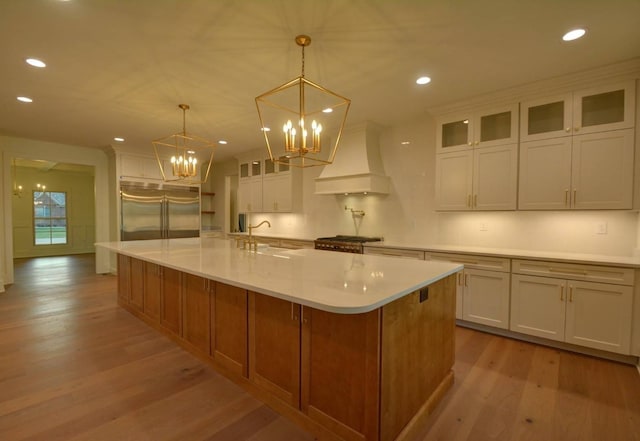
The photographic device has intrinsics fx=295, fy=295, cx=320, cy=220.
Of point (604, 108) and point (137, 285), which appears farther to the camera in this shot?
point (137, 285)

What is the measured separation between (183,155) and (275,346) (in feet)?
8.81

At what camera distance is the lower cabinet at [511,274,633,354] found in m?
2.51

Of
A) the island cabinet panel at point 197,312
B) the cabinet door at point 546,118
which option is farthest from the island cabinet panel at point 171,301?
the cabinet door at point 546,118

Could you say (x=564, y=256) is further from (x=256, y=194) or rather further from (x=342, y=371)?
(x=256, y=194)

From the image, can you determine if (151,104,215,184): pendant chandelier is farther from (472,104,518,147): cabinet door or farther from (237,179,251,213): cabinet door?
(472,104,518,147): cabinet door

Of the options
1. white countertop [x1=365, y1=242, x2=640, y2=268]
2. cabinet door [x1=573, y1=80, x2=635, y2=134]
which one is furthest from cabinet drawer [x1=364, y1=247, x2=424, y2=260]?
cabinet door [x1=573, y1=80, x2=635, y2=134]

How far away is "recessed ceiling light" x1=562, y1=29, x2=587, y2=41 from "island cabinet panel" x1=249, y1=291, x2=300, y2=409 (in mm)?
2774

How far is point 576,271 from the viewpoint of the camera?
268 centimetres

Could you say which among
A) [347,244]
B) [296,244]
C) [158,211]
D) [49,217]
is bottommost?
[296,244]

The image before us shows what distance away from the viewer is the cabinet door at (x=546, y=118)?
2.91m

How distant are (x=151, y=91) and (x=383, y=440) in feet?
12.3

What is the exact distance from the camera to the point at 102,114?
4.00 m

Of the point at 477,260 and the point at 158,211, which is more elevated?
the point at 158,211

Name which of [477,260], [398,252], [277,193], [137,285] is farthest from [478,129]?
[137,285]
